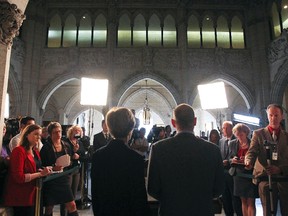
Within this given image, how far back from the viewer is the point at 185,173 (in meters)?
1.75

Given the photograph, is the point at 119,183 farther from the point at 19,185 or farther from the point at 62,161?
the point at 19,185

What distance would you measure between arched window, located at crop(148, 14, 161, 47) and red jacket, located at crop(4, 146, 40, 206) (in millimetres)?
11254

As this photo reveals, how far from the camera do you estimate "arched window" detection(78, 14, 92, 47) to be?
12977 millimetres

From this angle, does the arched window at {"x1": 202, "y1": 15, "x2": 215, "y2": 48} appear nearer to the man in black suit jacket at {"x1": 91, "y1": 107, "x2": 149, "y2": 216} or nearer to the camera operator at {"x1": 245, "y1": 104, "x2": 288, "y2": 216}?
the camera operator at {"x1": 245, "y1": 104, "x2": 288, "y2": 216}

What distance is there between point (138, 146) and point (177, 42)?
343 inches

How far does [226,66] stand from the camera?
41.0 ft

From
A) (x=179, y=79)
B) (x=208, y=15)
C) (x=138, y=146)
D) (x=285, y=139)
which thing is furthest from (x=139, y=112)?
(x=285, y=139)

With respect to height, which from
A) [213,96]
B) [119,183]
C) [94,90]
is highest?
[94,90]

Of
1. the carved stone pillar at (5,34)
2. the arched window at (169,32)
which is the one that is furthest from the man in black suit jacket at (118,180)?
the arched window at (169,32)

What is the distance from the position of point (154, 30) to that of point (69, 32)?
4.51 meters

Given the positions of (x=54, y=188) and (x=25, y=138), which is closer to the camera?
(x=25, y=138)

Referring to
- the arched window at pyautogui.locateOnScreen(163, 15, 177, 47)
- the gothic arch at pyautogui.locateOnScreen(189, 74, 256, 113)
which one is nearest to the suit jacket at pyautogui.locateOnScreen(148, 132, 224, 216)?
the gothic arch at pyautogui.locateOnScreen(189, 74, 256, 113)

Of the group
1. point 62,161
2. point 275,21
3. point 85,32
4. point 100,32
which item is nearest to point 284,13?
point 275,21

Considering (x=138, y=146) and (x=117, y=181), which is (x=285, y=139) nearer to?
(x=117, y=181)
